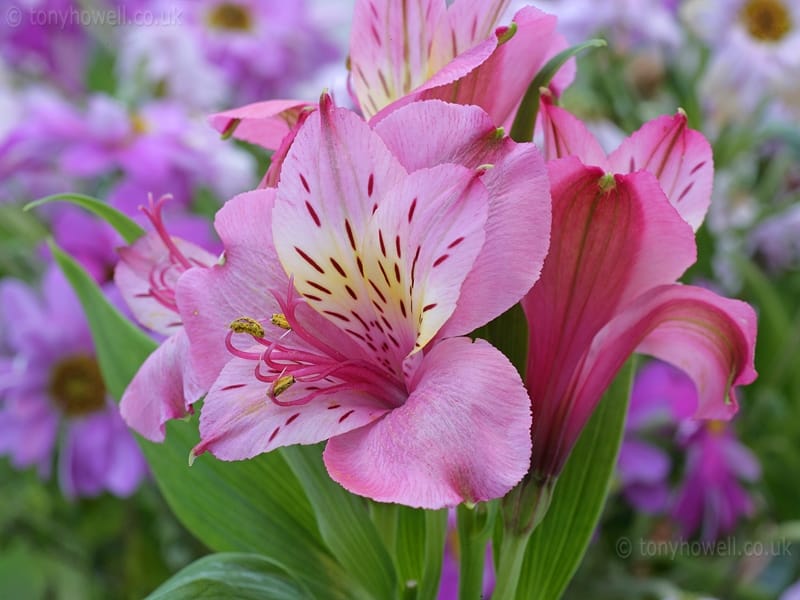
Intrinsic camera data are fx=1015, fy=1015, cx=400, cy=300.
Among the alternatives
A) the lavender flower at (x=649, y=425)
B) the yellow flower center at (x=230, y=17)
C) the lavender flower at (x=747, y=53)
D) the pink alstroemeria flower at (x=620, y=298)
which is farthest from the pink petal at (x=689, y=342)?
the yellow flower center at (x=230, y=17)

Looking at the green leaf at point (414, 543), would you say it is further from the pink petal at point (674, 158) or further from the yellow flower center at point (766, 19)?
the yellow flower center at point (766, 19)

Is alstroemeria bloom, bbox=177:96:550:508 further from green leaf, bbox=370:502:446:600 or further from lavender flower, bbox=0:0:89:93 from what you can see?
lavender flower, bbox=0:0:89:93

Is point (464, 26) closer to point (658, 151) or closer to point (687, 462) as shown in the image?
point (658, 151)

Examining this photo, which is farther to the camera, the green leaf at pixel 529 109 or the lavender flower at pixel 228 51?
the lavender flower at pixel 228 51

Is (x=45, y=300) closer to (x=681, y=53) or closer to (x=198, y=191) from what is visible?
(x=198, y=191)

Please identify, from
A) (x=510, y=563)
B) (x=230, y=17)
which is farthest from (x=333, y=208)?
(x=230, y=17)

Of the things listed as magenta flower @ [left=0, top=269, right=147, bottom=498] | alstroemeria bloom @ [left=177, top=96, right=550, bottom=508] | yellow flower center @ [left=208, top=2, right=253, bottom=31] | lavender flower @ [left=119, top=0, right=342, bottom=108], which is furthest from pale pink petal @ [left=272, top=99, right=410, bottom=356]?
yellow flower center @ [left=208, top=2, right=253, bottom=31]
